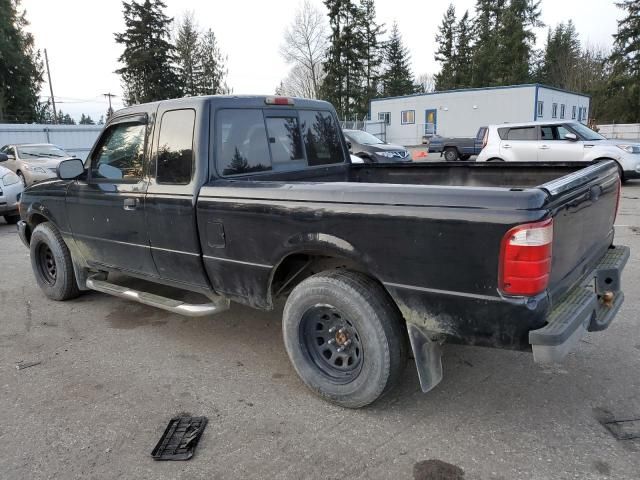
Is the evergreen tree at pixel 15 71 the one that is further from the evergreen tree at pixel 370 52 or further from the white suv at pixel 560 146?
the white suv at pixel 560 146

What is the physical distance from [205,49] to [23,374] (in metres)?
48.3

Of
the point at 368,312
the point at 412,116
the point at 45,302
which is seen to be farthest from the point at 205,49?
the point at 368,312

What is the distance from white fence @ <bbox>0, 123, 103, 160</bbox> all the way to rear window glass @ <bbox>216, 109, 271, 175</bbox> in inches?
765

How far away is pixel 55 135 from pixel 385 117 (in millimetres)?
24707

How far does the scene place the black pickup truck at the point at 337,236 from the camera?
2.37m

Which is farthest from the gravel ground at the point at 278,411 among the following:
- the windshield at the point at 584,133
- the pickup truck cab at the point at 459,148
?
the pickup truck cab at the point at 459,148

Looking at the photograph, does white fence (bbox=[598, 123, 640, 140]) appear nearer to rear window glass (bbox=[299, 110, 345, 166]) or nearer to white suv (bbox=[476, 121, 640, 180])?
white suv (bbox=[476, 121, 640, 180])

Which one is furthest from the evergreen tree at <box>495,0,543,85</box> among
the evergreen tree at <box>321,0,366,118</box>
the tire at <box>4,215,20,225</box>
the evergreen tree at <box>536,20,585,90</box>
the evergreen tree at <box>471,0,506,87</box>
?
the tire at <box>4,215,20,225</box>

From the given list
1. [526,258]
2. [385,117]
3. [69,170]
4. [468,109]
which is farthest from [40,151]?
[385,117]

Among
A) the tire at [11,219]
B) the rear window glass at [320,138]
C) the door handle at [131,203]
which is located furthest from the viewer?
the tire at [11,219]

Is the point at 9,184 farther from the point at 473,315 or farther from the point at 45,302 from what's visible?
the point at 473,315

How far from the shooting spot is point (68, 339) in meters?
4.33

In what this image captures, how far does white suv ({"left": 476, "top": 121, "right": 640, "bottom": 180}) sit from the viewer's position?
11.8 metres

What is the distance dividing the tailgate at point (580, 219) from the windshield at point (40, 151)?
16276mm
